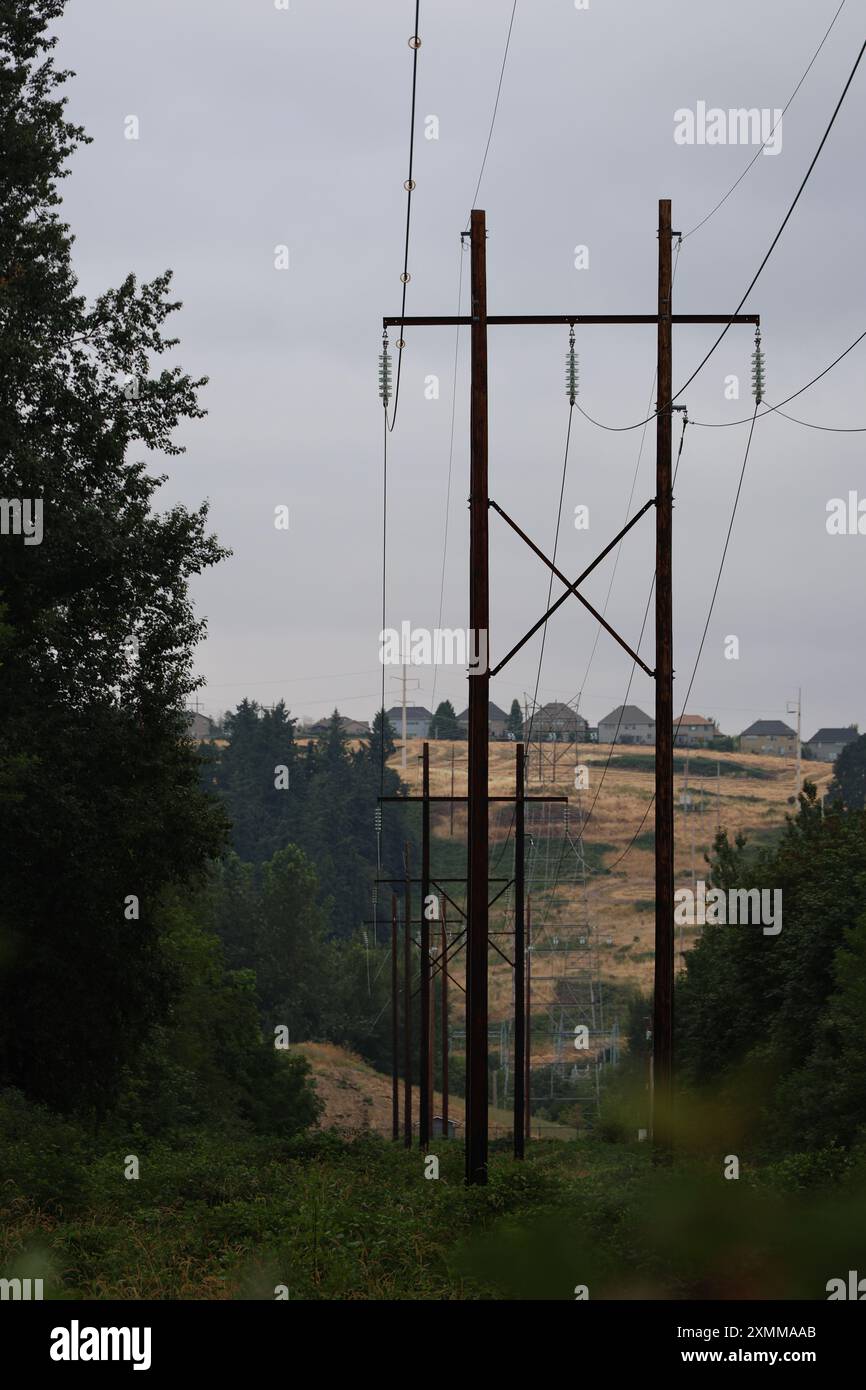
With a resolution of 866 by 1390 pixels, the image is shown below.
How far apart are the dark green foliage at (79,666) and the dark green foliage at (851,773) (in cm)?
15216

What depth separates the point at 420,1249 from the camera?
16031 millimetres

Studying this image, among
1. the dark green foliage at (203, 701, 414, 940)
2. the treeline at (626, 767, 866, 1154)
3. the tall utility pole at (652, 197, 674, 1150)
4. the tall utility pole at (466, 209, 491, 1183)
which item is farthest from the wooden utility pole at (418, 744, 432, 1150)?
the dark green foliage at (203, 701, 414, 940)

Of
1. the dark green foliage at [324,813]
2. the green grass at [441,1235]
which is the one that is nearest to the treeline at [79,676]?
the green grass at [441,1235]

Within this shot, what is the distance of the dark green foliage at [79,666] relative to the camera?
28.7 metres

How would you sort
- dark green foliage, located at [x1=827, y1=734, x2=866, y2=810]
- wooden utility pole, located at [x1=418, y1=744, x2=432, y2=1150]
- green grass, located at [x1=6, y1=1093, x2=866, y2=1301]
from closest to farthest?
green grass, located at [x1=6, y1=1093, x2=866, y2=1301] → wooden utility pole, located at [x1=418, y1=744, x2=432, y2=1150] → dark green foliage, located at [x1=827, y1=734, x2=866, y2=810]

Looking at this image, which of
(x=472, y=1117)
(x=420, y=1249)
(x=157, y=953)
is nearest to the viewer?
(x=420, y=1249)

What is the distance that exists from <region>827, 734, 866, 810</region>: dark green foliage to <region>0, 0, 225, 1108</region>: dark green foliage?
152m

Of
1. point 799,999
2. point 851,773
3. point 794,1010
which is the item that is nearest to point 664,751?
point 794,1010

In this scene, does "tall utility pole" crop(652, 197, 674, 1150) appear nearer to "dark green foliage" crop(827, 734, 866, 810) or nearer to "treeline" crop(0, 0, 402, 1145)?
"treeline" crop(0, 0, 402, 1145)

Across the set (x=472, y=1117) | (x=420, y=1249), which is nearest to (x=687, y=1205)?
(x=420, y=1249)

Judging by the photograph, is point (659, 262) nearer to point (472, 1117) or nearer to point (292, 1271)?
point (472, 1117)

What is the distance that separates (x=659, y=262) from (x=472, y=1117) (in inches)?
441

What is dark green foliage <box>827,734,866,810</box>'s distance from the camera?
177000 mm

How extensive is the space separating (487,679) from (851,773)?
170 m
